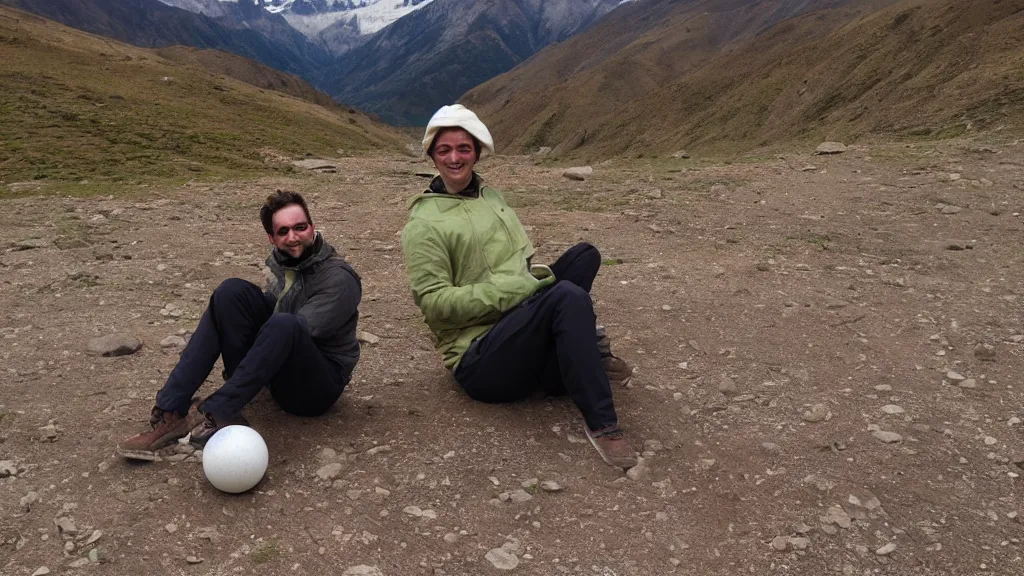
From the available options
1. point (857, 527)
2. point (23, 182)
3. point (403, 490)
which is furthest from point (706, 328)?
Answer: point (23, 182)

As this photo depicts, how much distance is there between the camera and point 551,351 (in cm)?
464

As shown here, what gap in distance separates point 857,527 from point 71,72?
113ft

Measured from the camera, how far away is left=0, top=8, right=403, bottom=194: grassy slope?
601 inches

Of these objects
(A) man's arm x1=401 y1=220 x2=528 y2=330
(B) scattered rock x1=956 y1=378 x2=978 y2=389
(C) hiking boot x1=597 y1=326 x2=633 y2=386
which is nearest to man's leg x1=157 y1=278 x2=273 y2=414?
(A) man's arm x1=401 y1=220 x2=528 y2=330

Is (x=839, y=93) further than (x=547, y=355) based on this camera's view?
Yes

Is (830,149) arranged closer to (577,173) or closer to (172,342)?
(577,173)

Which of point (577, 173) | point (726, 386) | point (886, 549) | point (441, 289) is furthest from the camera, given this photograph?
point (577, 173)

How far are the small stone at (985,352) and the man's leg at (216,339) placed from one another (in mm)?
5712

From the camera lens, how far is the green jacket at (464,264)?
4.58 metres

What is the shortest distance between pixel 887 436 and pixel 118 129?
20.6m

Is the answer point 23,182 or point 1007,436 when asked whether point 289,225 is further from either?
point 23,182

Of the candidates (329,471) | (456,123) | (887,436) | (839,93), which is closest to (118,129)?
(456,123)

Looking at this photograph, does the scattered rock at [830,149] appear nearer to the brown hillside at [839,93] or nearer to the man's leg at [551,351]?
the brown hillside at [839,93]

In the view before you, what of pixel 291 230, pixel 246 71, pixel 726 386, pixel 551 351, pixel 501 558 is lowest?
pixel 726 386
